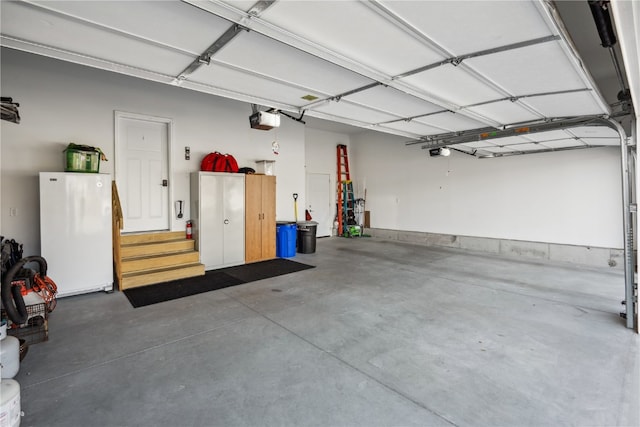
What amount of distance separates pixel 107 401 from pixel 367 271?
458cm

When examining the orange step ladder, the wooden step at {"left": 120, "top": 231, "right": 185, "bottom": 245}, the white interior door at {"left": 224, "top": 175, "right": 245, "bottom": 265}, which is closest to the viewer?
the wooden step at {"left": 120, "top": 231, "right": 185, "bottom": 245}

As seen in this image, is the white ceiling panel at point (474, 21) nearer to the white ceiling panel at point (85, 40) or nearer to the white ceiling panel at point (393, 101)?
the white ceiling panel at point (393, 101)

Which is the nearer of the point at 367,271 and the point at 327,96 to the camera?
the point at 327,96

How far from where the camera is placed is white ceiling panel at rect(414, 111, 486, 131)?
4770mm

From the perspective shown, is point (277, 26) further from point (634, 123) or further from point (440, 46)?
point (634, 123)

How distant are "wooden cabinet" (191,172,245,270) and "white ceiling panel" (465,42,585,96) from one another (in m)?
4.90

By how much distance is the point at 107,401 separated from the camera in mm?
2252

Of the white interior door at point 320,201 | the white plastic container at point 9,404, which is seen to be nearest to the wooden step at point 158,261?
the white plastic container at point 9,404

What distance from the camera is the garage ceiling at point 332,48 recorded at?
207 cm

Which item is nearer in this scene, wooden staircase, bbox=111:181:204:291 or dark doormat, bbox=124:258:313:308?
dark doormat, bbox=124:258:313:308

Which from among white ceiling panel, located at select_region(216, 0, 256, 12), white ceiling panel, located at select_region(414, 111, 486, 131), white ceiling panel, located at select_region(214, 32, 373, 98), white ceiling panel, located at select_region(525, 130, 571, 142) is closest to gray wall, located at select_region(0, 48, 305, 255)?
white ceiling panel, located at select_region(214, 32, 373, 98)

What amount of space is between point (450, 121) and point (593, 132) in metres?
2.41

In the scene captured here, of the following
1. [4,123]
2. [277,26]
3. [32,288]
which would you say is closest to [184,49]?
[277,26]

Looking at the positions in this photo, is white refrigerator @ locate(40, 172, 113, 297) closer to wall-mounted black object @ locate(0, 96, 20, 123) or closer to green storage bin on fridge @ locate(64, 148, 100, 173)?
green storage bin on fridge @ locate(64, 148, 100, 173)
